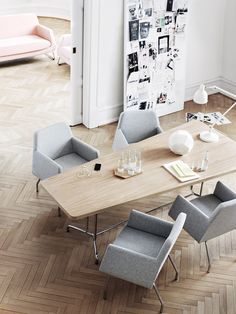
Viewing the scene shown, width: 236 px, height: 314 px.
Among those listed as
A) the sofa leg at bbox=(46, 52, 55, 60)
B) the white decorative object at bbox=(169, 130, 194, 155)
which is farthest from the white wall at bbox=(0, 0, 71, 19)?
the white decorative object at bbox=(169, 130, 194, 155)

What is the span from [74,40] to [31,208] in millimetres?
2470

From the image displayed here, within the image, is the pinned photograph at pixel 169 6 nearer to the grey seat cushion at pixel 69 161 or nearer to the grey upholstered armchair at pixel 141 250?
the grey seat cushion at pixel 69 161

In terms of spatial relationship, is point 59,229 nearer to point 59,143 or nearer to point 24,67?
point 59,143

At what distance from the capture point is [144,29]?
7.34 meters

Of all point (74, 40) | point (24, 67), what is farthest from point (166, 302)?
point (24, 67)

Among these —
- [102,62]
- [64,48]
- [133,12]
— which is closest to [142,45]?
[133,12]

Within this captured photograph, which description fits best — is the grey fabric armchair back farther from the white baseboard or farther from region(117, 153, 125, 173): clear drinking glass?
the white baseboard

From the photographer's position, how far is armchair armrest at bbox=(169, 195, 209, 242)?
491 centimetres

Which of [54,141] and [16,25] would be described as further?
[16,25]

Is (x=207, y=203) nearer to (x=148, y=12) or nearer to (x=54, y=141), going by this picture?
(x=54, y=141)

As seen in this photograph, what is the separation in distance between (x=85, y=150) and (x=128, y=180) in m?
0.92

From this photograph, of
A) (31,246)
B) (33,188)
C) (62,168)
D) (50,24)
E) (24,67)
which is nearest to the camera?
→ (31,246)

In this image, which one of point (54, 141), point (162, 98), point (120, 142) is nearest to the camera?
point (54, 141)

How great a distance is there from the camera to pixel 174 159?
5617 mm
